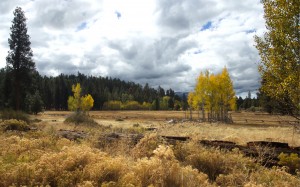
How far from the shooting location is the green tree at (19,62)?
34000 mm

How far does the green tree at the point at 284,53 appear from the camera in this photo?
1048 cm

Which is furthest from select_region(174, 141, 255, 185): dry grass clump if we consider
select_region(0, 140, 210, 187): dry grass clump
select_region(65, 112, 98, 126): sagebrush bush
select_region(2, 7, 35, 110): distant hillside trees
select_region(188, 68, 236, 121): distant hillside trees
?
select_region(188, 68, 236, 121): distant hillside trees

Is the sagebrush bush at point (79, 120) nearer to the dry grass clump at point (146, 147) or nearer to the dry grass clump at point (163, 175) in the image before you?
the dry grass clump at point (146, 147)

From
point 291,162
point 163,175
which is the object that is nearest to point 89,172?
point 163,175

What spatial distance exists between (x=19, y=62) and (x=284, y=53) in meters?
32.1

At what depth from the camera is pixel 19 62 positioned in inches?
1356

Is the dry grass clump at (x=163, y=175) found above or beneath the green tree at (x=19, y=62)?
beneath

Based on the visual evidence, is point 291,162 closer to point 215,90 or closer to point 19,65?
point 19,65

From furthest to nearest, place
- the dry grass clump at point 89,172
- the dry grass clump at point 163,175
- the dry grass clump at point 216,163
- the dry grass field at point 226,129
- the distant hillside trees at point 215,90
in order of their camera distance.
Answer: the distant hillside trees at point 215,90 < the dry grass field at point 226,129 < the dry grass clump at point 216,163 < the dry grass clump at point 163,175 < the dry grass clump at point 89,172

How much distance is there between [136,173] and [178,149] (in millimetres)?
3338

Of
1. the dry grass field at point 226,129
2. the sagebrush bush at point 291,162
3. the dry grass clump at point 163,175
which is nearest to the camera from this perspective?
the dry grass clump at point 163,175

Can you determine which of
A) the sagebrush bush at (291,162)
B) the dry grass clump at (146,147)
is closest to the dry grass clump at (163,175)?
the dry grass clump at (146,147)

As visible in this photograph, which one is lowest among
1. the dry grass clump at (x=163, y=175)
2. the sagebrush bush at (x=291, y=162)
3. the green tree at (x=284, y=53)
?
the sagebrush bush at (x=291, y=162)

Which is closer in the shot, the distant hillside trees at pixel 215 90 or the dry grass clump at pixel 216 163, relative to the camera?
the dry grass clump at pixel 216 163
